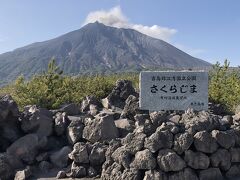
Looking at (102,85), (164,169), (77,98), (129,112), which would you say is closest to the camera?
(164,169)

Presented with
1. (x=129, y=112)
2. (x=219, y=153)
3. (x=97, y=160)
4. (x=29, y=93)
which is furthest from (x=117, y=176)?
(x=29, y=93)

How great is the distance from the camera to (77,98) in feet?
73.5

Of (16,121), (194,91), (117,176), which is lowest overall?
(117,176)

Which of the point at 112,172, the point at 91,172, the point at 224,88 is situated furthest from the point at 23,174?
the point at 224,88

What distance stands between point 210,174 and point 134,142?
2.13 metres

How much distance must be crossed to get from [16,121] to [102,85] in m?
11.5

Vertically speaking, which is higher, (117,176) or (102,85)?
(102,85)

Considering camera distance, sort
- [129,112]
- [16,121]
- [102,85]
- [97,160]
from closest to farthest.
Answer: [97,160]
[16,121]
[129,112]
[102,85]

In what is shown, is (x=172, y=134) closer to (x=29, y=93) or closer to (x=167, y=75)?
(x=167, y=75)

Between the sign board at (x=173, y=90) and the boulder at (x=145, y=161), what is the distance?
3.51 m

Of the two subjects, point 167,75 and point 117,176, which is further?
point 167,75

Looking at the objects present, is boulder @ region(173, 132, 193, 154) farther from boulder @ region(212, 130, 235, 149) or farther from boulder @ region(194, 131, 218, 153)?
boulder @ region(212, 130, 235, 149)

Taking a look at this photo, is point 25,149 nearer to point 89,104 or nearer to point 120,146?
point 120,146

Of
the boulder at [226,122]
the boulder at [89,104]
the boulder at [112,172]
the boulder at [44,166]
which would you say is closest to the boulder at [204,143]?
the boulder at [226,122]
